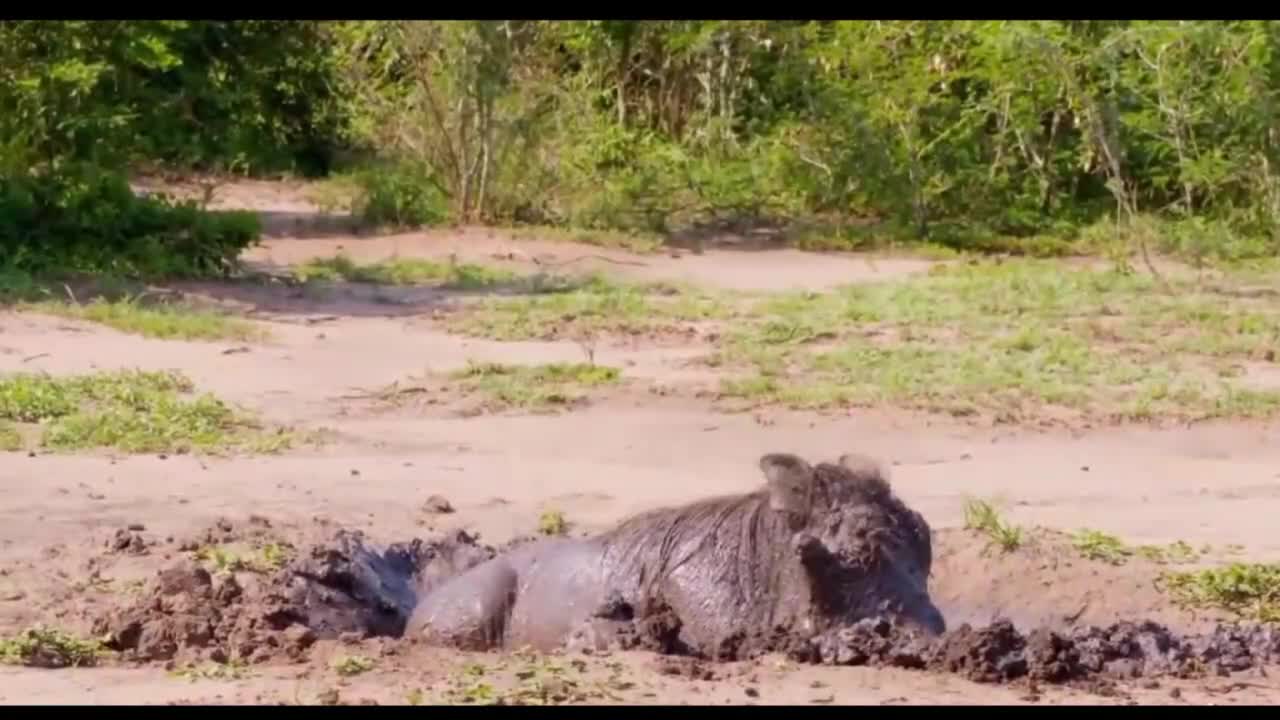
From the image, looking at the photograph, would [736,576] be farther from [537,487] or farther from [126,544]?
[537,487]

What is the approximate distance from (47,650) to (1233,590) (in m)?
3.71

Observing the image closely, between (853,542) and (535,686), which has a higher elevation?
(853,542)

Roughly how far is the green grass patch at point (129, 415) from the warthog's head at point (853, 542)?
3.44 m

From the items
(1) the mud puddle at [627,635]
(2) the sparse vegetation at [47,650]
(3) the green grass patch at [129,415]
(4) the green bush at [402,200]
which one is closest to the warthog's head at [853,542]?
(1) the mud puddle at [627,635]

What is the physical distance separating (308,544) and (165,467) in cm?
141

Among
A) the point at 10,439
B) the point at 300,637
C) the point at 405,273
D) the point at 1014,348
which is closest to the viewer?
the point at 300,637

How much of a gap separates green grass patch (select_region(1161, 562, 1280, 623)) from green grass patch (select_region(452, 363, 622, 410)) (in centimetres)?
393

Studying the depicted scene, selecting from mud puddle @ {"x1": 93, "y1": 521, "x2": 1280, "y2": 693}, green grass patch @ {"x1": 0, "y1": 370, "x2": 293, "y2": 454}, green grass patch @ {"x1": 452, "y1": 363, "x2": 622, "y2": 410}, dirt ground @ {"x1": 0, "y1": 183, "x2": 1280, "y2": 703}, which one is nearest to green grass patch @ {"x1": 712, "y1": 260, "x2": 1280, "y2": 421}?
dirt ground @ {"x1": 0, "y1": 183, "x2": 1280, "y2": 703}

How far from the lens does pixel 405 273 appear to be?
53.2 feet

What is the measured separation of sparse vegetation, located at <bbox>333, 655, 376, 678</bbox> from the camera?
19.5ft

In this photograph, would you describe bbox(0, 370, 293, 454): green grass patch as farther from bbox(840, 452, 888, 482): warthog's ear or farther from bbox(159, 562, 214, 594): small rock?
bbox(840, 452, 888, 482): warthog's ear

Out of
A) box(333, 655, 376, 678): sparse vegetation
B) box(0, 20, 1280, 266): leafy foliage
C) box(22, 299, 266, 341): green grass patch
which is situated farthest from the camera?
box(0, 20, 1280, 266): leafy foliage

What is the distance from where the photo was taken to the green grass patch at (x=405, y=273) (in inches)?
624

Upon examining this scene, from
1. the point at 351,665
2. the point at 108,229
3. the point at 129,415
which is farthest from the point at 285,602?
the point at 108,229
